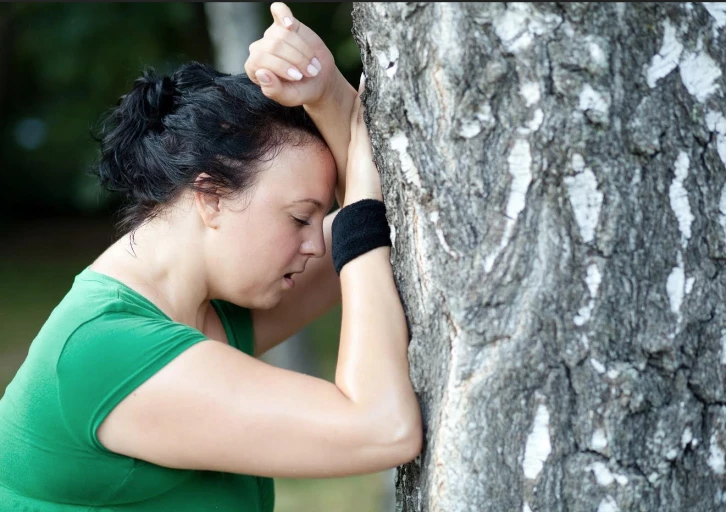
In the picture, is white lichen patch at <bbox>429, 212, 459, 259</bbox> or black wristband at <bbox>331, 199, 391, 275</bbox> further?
black wristband at <bbox>331, 199, 391, 275</bbox>

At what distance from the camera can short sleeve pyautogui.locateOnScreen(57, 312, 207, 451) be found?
1.74 m

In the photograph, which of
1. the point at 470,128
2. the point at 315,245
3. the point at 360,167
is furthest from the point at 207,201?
the point at 470,128

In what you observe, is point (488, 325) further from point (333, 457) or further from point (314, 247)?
point (314, 247)

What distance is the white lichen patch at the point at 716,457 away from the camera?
5.38ft

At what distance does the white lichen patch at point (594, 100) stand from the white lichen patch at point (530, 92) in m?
0.07

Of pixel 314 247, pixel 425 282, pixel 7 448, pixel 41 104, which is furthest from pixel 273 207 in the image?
pixel 41 104

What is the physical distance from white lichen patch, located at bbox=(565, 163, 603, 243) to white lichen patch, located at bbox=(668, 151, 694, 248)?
0.46 feet

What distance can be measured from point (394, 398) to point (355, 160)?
22.0 inches

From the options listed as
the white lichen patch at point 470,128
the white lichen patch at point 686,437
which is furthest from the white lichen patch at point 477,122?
the white lichen patch at point 686,437

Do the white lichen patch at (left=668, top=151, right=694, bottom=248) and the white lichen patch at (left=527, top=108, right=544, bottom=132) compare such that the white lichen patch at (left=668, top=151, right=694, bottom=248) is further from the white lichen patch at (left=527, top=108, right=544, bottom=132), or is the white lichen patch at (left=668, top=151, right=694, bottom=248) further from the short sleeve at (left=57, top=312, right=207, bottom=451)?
the short sleeve at (left=57, top=312, right=207, bottom=451)

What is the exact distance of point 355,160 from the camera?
198 centimetres

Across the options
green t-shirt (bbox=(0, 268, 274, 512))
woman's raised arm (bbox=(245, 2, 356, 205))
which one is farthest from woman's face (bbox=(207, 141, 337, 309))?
green t-shirt (bbox=(0, 268, 274, 512))

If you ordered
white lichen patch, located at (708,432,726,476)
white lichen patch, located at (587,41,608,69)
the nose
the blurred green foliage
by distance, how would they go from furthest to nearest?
1. the blurred green foliage
2. the nose
3. white lichen patch, located at (708,432,726,476)
4. white lichen patch, located at (587,41,608,69)

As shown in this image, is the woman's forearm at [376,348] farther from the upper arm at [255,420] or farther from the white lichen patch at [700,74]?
the white lichen patch at [700,74]
